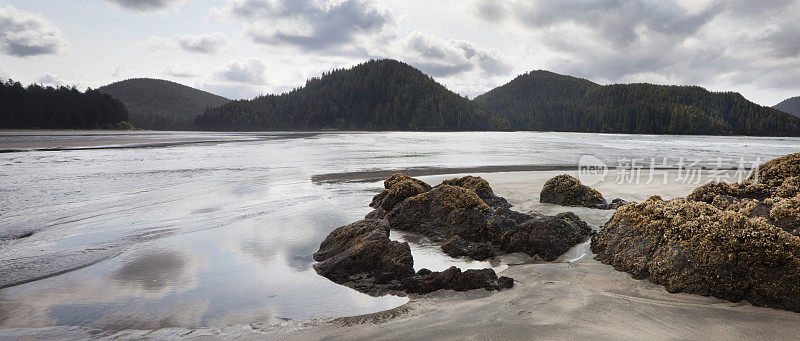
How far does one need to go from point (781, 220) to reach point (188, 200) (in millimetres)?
12334

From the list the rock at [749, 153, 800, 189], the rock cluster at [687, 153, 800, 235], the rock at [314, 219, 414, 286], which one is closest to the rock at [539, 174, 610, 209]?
the rock cluster at [687, 153, 800, 235]

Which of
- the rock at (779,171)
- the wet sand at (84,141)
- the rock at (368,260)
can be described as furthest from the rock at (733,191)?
A: the wet sand at (84,141)

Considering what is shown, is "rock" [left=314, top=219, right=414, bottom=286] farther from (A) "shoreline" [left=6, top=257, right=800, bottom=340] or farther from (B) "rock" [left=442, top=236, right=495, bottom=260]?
(B) "rock" [left=442, top=236, right=495, bottom=260]

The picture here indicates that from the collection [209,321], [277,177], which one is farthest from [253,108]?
[209,321]

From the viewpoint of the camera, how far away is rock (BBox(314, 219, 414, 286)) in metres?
4.90

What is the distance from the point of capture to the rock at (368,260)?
4902 millimetres

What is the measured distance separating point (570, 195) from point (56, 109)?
123 m

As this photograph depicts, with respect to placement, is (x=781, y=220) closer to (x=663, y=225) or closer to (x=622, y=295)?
(x=663, y=225)

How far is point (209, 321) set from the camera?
12.9ft

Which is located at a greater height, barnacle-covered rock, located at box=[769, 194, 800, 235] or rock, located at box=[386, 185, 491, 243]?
barnacle-covered rock, located at box=[769, 194, 800, 235]

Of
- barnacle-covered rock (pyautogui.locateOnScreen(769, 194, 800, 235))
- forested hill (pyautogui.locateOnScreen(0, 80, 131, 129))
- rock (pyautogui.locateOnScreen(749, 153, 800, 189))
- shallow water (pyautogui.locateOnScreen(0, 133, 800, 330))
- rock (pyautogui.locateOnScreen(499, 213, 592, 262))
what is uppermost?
forested hill (pyautogui.locateOnScreen(0, 80, 131, 129))

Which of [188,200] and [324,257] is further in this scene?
[188,200]

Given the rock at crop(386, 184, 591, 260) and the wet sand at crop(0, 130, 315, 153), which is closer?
the rock at crop(386, 184, 591, 260)

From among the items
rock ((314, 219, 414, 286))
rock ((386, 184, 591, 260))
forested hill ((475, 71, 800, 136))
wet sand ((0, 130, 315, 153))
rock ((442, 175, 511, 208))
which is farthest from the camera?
forested hill ((475, 71, 800, 136))
